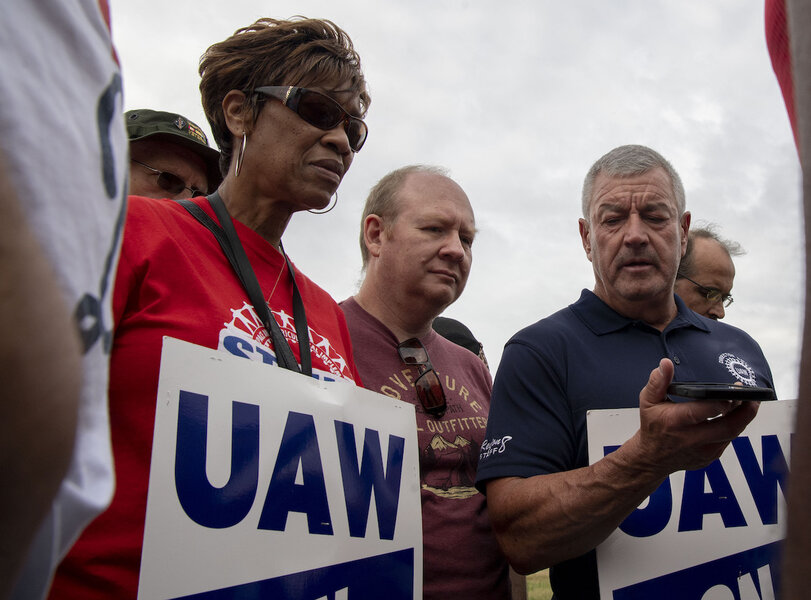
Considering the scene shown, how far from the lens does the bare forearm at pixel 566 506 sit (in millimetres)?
1708

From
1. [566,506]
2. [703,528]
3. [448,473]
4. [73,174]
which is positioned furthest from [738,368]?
[73,174]

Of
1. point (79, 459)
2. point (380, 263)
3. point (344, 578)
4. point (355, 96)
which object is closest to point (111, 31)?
point (79, 459)

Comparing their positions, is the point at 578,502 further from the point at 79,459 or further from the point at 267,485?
the point at 79,459

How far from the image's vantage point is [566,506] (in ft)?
5.84

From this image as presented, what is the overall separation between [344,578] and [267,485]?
34 cm

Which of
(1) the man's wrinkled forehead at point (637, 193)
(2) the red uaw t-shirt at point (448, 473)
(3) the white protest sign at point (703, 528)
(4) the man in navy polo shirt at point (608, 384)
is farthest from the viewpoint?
(1) the man's wrinkled forehead at point (637, 193)

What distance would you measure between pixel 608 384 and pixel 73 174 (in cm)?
187

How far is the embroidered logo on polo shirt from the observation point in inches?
89.2

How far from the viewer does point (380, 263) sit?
2.88 m

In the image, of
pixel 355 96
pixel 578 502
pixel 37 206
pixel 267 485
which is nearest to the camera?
pixel 37 206

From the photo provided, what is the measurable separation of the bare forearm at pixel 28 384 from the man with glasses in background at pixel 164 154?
2544mm

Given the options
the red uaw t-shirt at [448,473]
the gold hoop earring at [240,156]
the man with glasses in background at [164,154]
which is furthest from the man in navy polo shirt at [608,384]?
the man with glasses in background at [164,154]

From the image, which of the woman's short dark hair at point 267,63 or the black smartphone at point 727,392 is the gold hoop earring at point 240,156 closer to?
the woman's short dark hair at point 267,63

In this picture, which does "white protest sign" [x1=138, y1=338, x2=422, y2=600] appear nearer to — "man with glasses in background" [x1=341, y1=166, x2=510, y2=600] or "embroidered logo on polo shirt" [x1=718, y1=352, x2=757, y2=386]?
"man with glasses in background" [x1=341, y1=166, x2=510, y2=600]
